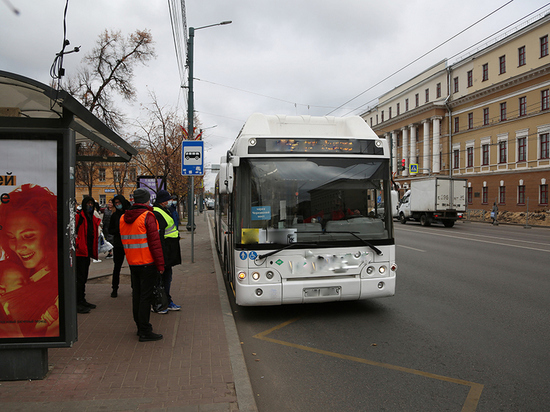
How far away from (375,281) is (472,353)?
5.41 ft

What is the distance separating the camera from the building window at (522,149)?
38.4 m

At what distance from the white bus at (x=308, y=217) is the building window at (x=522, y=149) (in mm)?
38948

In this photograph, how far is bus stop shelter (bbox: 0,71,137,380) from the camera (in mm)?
3691

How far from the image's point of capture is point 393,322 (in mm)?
5871

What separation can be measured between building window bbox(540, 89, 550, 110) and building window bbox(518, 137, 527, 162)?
3.36m

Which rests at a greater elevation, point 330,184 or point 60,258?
point 330,184

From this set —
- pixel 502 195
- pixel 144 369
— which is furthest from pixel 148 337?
pixel 502 195

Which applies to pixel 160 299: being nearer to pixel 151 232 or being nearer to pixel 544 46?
pixel 151 232

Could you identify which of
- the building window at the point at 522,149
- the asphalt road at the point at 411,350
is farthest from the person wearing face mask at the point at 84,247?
the building window at the point at 522,149

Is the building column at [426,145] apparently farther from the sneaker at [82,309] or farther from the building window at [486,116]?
the sneaker at [82,309]

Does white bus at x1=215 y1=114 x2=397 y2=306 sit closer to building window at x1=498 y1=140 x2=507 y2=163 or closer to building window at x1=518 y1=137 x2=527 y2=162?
building window at x1=518 y1=137 x2=527 y2=162

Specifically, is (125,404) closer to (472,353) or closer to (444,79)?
(472,353)

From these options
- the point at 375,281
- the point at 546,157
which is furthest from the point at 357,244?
the point at 546,157

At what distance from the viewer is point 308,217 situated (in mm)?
5805
